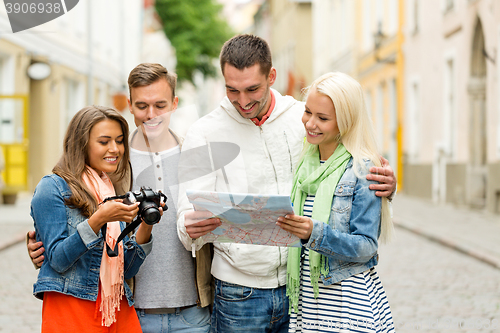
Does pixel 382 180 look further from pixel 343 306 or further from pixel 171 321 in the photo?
pixel 171 321

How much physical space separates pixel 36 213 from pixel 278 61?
43548mm

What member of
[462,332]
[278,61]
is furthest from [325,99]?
[278,61]

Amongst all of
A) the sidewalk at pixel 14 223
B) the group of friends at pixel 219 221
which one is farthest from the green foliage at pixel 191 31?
the group of friends at pixel 219 221

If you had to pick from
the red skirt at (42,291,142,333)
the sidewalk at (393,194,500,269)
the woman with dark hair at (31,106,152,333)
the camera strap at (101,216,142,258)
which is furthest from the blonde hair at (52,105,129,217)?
the sidewalk at (393,194,500,269)

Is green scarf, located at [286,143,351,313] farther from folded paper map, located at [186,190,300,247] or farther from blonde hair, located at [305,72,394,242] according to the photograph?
folded paper map, located at [186,190,300,247]

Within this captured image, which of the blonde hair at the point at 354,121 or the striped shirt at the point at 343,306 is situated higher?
A: the blonde hair at the point at 354,121

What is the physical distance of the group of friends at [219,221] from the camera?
8.32ft

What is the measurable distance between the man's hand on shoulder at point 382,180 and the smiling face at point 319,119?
0.23 meters

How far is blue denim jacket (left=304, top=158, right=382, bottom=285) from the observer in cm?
247

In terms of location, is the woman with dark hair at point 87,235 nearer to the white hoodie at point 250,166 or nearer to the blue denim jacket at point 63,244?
the blue denim jacket at point 63,244

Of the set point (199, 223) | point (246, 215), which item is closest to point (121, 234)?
point (199, 223)

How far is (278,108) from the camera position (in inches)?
115

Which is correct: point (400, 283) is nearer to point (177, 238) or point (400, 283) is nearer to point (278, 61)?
point (177, 238)

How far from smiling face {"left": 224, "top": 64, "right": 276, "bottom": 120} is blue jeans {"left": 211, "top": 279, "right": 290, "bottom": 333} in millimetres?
761
